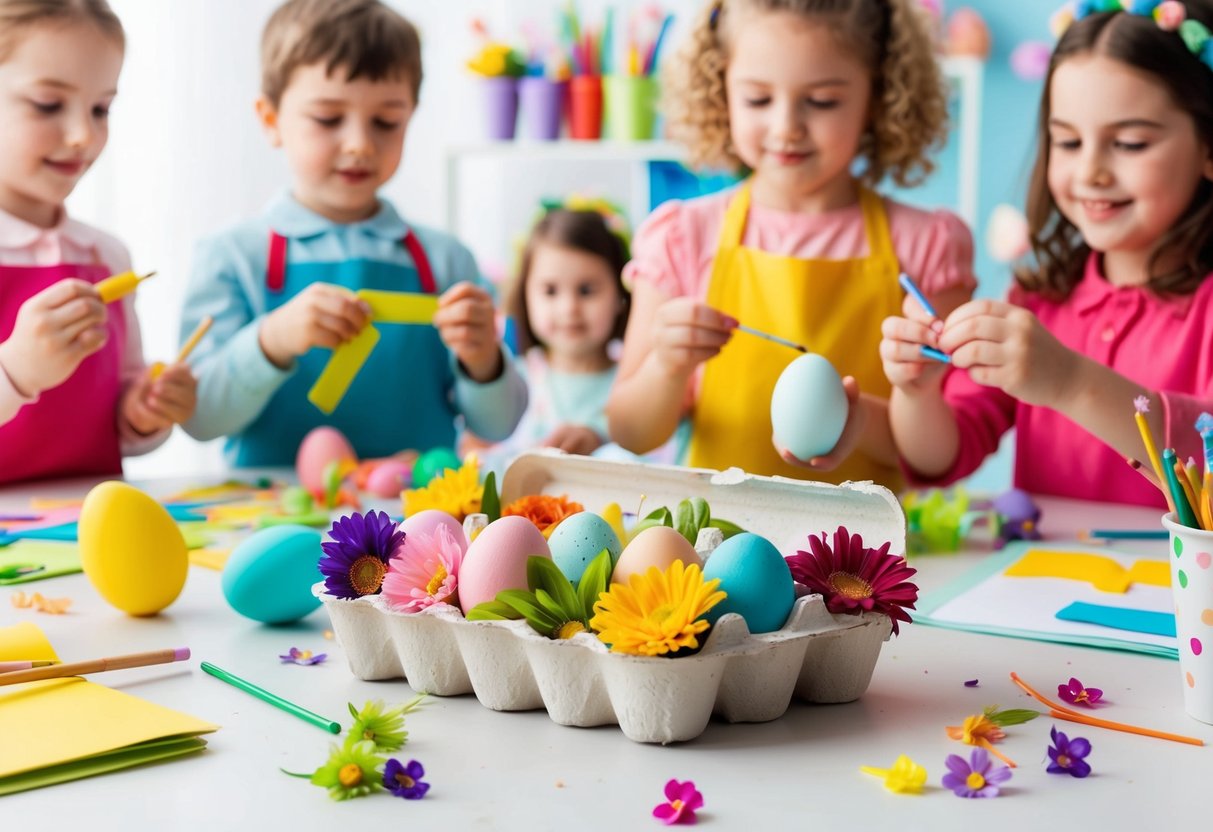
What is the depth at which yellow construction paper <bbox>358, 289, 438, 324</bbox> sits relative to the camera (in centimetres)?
142

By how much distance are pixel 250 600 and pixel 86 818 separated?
0.98 feet

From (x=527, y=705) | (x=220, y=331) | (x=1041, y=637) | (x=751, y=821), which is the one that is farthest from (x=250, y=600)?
(x=220, y=331)

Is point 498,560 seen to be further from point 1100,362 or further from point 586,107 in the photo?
point 586,107

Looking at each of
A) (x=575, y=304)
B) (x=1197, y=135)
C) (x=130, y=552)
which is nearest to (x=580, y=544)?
(x=130, y=552)

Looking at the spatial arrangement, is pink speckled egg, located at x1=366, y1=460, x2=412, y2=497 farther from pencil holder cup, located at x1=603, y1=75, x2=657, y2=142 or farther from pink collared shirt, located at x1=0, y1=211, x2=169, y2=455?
pencil holder cup, located at x1=603, y1=75, x2=657, y2=142

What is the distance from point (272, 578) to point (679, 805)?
40 cm

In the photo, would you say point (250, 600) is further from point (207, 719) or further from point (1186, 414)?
point (1186, 414)

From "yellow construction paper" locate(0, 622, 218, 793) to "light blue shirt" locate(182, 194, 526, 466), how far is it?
900mm

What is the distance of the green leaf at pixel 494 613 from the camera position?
68cm

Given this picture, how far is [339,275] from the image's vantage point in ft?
5.47

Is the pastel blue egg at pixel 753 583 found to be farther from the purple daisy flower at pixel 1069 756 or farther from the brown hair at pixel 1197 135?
the brown hair at pixel 1197 135

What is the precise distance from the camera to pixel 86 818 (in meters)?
0.55

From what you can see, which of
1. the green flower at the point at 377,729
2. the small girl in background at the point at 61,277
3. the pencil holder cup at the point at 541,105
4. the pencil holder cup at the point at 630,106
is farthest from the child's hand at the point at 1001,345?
the pencil holder cup at the point at 541,105

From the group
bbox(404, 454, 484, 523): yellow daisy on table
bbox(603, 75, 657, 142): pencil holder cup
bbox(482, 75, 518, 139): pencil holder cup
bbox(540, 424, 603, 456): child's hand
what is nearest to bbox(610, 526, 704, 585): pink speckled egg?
bbox(404, 454, 484, 523): yellow daisy on table
